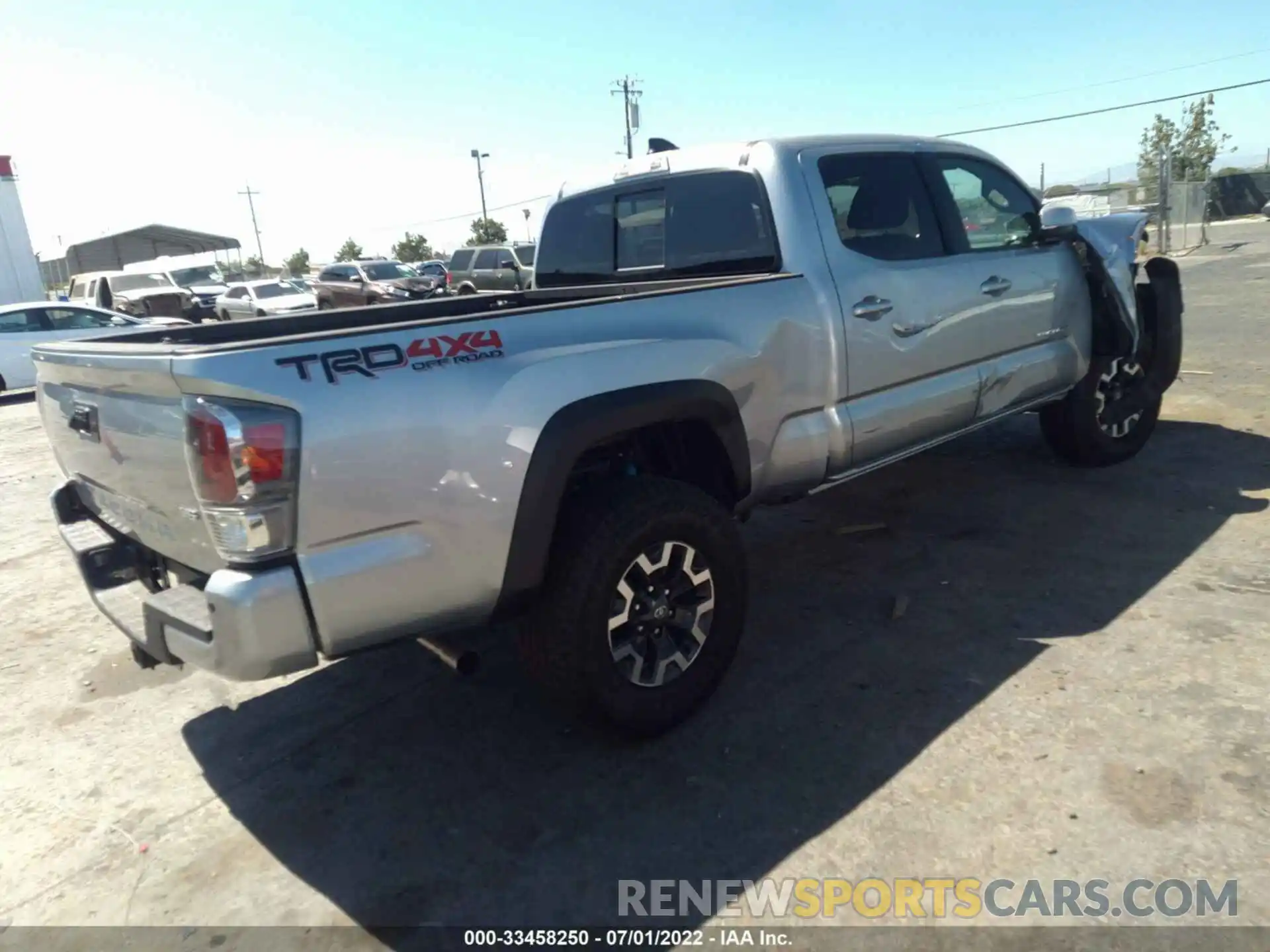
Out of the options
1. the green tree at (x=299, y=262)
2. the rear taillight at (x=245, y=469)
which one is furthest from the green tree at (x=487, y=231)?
the rear taillight at (x=245, y=469)

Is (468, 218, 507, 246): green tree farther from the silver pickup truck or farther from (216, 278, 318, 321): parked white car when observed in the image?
the silver pickup truck

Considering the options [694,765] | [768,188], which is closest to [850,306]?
[768,188]

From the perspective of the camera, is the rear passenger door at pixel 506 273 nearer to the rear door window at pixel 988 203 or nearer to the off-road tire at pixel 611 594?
the rear door window at pixel 988 203

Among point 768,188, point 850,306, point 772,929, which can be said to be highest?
point 768,188

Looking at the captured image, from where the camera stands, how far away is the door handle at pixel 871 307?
12.4 feet

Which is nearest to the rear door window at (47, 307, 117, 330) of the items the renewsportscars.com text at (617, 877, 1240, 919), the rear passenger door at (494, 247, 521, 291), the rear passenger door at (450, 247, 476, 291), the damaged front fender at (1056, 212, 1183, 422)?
the rear passenger door at (494, 247, 521, 291)

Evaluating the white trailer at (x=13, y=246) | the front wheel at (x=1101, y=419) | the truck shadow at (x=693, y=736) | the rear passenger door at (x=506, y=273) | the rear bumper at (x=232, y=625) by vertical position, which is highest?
the white trailer at (x=13, y=246)

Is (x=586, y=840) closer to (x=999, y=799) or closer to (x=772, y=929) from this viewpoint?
(x=772, y=929)

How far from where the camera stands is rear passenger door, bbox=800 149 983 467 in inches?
150

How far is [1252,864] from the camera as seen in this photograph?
232 centimetres

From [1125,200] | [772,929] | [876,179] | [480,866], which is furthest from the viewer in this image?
[1125,200]

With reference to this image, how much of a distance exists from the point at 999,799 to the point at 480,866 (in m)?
1.54

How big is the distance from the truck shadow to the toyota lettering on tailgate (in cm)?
140

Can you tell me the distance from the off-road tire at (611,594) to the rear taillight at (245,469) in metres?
0.85
